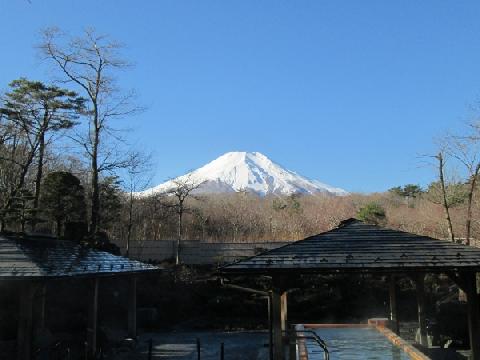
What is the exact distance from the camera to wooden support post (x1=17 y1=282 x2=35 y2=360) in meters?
11.0

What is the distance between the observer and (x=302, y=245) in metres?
10.3

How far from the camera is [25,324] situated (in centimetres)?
1116

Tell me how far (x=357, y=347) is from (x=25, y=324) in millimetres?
7682

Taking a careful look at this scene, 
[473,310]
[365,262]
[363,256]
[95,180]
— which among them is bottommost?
[473,310]

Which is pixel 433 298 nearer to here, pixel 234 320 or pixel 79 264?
Result: pixel 234 320

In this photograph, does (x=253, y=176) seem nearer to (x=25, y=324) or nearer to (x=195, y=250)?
(x=195, y=250)

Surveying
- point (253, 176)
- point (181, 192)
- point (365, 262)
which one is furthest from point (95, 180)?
point (253, 176)

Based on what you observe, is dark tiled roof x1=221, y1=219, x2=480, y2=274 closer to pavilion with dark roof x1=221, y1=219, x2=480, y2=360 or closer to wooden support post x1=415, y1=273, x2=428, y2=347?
pavilion with dark roof x1=221, y1=219, x2=480, y2=360

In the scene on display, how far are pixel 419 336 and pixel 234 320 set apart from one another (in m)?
10.3

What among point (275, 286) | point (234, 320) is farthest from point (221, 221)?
point (275, 286)

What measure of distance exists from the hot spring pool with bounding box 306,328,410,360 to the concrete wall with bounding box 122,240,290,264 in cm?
1077

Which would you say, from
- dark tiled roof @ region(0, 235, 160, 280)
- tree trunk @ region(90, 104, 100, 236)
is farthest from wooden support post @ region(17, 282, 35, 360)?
tree trunk @ region(90, 104, 100, 236)

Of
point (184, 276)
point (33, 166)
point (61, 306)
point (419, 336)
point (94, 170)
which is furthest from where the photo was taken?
point (33, 166)

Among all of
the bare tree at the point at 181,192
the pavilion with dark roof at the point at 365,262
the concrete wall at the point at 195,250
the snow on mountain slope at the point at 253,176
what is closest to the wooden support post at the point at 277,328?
the pavilion with dark roof at the point at 365,262
